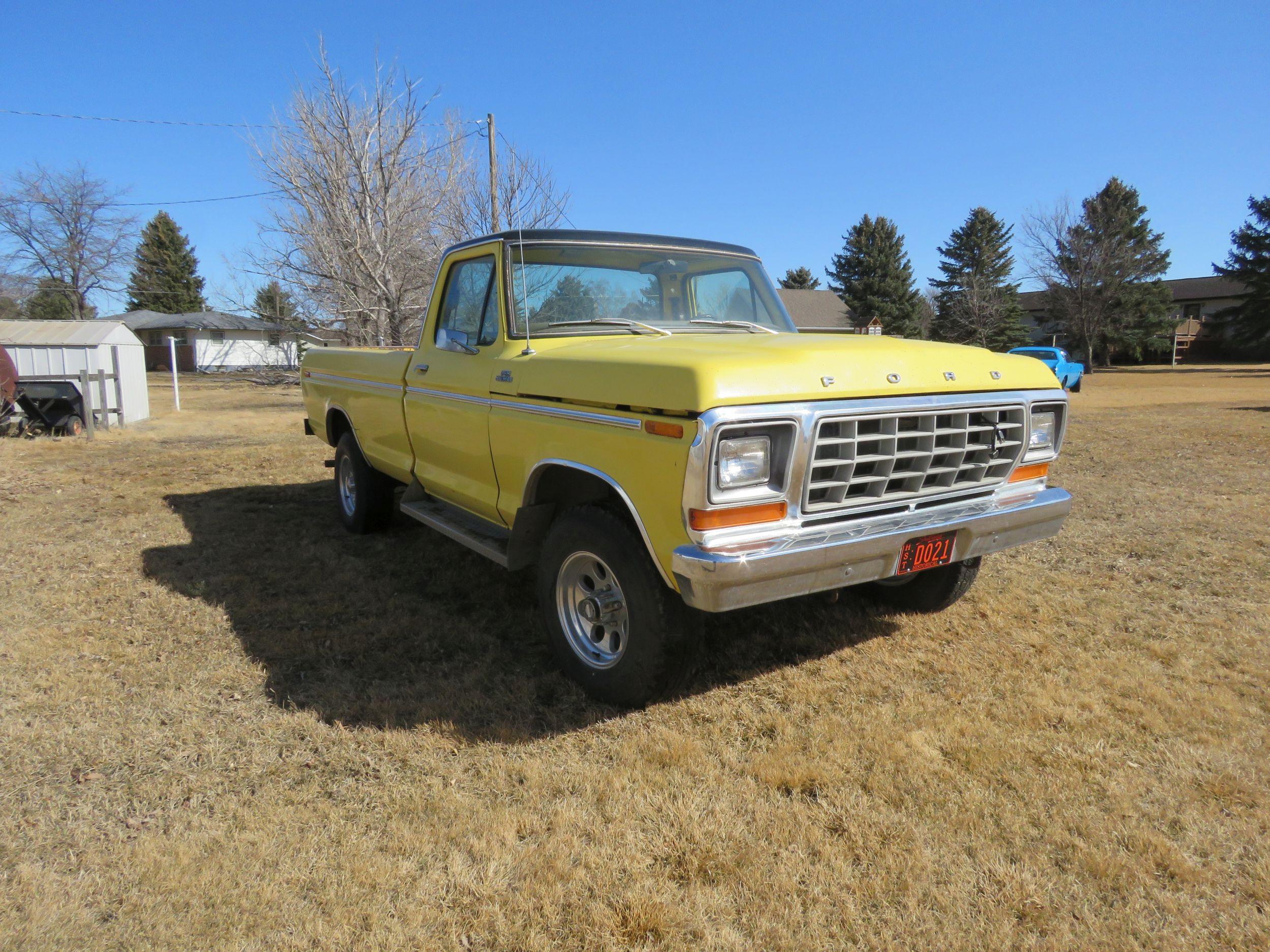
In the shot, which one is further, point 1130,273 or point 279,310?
point 1130,273

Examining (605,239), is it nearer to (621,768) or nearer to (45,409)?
(621,768)

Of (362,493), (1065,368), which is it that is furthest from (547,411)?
(1065,368)

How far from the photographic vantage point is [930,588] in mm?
4461

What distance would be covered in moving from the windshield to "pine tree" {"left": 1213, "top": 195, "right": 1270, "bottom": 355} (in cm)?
5028

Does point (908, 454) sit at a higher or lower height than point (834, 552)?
higher

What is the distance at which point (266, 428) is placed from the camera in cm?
1441

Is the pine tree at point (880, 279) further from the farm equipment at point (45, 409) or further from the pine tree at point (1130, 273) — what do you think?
the farm equipment at point (45, 409)

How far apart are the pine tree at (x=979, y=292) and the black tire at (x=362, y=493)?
4213cm

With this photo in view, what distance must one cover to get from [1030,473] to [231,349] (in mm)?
50924

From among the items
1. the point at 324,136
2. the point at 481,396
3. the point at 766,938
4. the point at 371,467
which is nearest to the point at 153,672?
the point at 481,396

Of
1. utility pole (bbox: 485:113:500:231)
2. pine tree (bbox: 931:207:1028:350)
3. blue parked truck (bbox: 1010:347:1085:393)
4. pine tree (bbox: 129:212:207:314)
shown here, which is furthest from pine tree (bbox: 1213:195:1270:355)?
pine tree (bbox: 129:212:207:314)

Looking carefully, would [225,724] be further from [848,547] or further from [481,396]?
[848,547]

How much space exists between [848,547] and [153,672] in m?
3.31

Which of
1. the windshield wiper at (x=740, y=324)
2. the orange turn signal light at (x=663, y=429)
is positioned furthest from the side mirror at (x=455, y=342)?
the orange turn signal light at (x=663, y=429)
